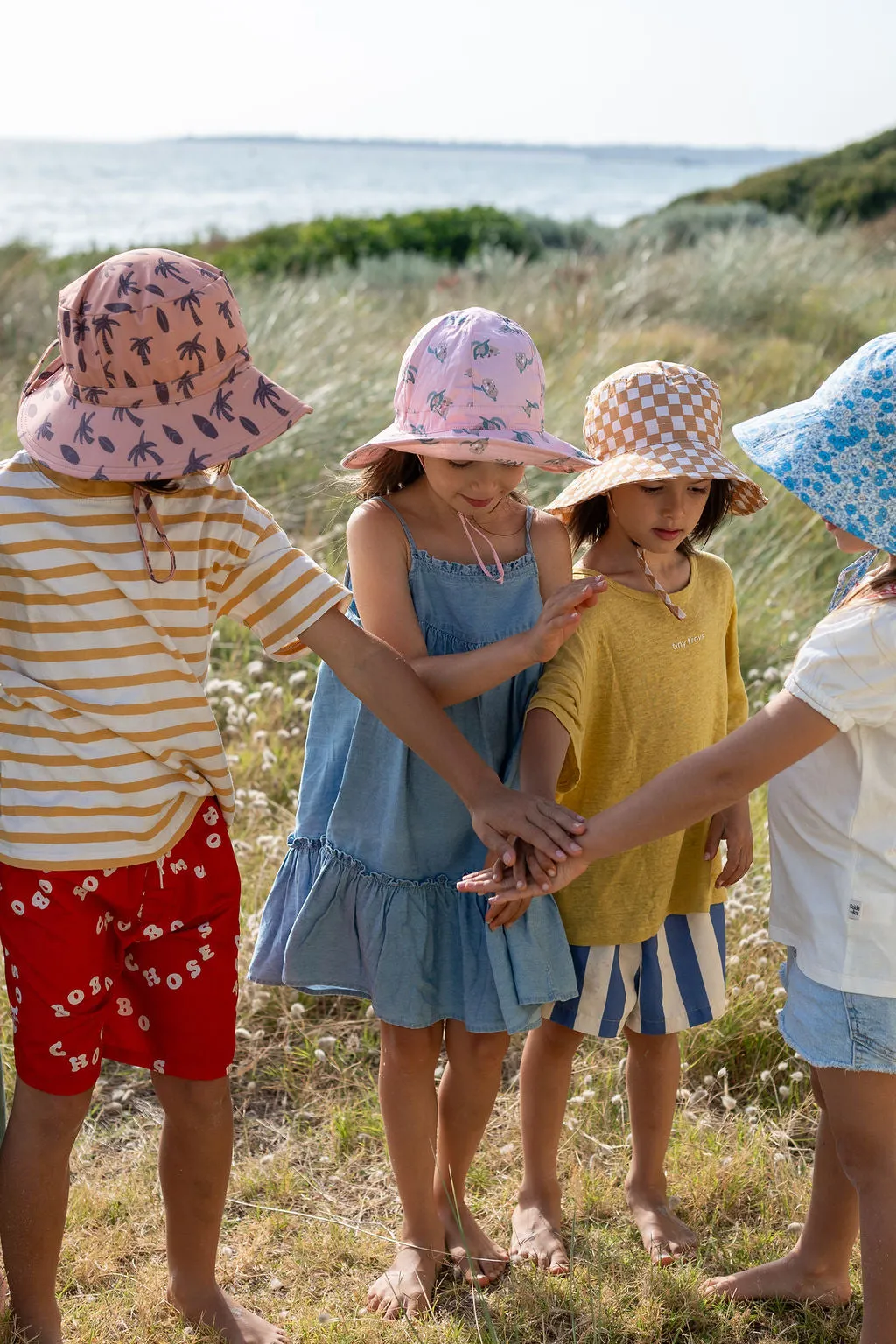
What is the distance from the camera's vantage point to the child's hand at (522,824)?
2.17 m

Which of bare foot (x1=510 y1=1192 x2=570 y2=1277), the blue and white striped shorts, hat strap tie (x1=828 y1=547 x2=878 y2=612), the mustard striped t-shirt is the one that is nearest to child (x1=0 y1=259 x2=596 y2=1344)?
the mustard striped t-shirt

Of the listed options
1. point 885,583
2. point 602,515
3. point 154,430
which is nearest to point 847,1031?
point 885,583

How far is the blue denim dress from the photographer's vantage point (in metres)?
2.33

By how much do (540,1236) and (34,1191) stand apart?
1.03m

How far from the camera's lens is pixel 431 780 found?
7.72 ft

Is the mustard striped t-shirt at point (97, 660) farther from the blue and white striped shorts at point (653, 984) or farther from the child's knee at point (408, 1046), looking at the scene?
the blue and white striped shorts at point (653, 984)

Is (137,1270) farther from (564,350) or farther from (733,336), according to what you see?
(733,336)

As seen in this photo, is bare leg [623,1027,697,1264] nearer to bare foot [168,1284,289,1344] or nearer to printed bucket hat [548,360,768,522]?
bare foot [168,1284,289,1344]

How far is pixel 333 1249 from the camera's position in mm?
2590

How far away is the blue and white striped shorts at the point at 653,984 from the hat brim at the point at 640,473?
2.85 ft

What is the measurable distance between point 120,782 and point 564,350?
20.8 ft

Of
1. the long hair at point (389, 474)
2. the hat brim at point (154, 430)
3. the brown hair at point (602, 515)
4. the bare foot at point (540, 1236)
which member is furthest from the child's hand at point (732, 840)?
the hat brim at point (154, 430)

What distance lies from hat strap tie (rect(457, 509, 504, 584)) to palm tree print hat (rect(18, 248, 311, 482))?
1.51 ft

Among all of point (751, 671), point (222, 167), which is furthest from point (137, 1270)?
point (222, 167)
